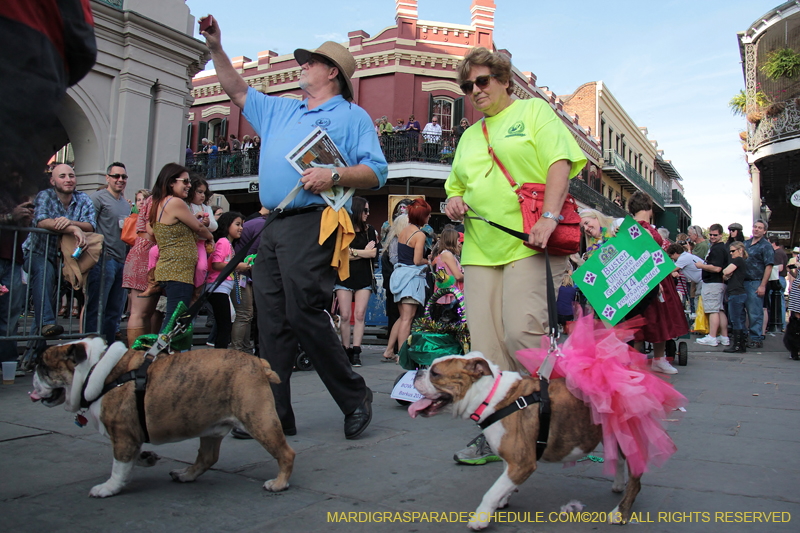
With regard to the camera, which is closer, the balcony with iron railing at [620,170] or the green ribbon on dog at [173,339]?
the green ribbon on dog at [173,339]

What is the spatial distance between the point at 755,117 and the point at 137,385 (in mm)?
25449

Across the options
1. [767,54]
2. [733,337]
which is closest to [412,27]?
[767,54]

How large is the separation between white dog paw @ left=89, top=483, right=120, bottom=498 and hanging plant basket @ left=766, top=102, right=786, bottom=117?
25329mm

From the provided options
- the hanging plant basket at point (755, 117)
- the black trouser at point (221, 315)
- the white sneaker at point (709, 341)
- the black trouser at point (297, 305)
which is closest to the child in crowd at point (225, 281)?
the black trouser at point (221, 315)

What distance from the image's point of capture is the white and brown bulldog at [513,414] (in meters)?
2.24

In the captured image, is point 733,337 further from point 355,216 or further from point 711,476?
point 711,476

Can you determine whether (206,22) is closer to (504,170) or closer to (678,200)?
(504,170)

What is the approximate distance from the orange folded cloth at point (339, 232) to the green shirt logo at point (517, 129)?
3.60ft

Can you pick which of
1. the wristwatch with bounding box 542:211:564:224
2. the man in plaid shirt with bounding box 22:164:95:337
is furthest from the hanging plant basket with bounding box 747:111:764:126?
the man in plaid shirt with bounding box 22:164:95:337

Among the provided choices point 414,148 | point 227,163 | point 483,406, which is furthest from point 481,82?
point 227,163

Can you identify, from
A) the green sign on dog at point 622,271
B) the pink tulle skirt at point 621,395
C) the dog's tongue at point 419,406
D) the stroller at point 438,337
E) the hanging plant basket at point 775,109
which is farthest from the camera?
the hanging plant basket at point 775,109

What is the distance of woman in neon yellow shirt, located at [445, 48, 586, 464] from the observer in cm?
286

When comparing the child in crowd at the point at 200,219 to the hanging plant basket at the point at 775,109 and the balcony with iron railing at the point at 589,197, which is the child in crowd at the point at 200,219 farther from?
the balcony with iron railing at the point at 589,197

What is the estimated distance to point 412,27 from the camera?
2473 centimetres
